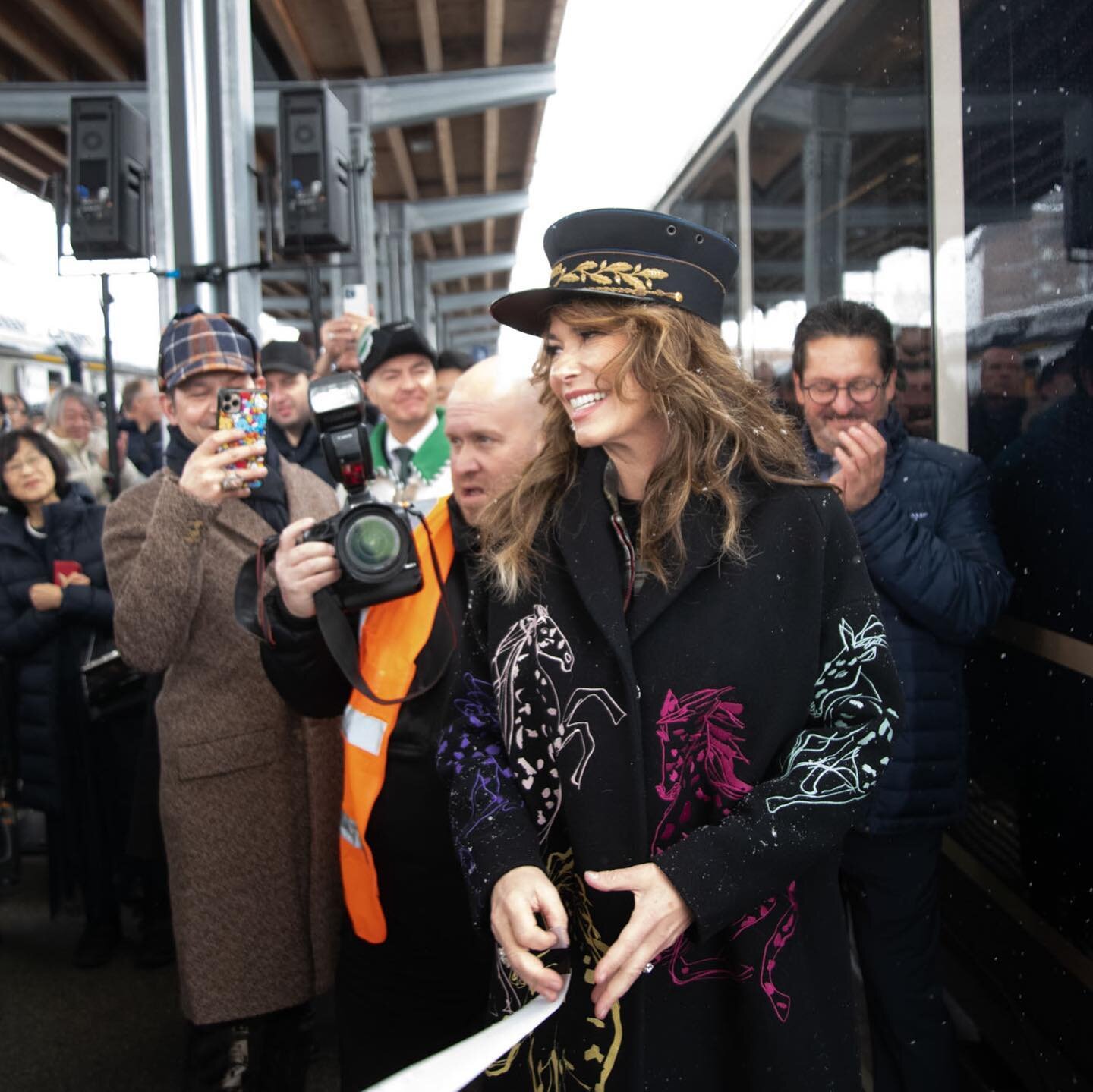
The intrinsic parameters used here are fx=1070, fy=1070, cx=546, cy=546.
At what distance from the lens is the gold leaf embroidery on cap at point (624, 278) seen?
59.4 inches

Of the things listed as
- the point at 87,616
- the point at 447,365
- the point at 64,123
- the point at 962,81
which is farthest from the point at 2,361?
the point at 962,81

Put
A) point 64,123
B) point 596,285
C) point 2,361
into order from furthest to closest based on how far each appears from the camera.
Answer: point 2,361
point 64,123
point 596,285

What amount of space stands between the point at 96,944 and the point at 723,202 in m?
3.74

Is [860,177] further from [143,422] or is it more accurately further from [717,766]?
[143,422]

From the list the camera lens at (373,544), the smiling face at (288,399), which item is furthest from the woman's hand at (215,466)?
the smiling face at (288,399)

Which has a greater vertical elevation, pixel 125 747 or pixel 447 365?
pixel 447 365

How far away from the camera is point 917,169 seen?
2.48 meters

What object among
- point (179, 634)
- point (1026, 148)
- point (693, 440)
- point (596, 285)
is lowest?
point (179, 634)

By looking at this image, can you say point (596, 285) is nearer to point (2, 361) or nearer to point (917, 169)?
point (917, 169)

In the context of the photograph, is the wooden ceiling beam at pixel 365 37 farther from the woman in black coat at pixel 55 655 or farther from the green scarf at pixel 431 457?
the green scarf at pixel 431 457

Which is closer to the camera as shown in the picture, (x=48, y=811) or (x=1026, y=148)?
(x=1026, y=148)

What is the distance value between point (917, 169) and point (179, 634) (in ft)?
6.61

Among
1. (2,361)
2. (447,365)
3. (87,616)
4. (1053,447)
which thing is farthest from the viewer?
(2,361)

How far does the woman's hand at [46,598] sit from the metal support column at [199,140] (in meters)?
1.34
